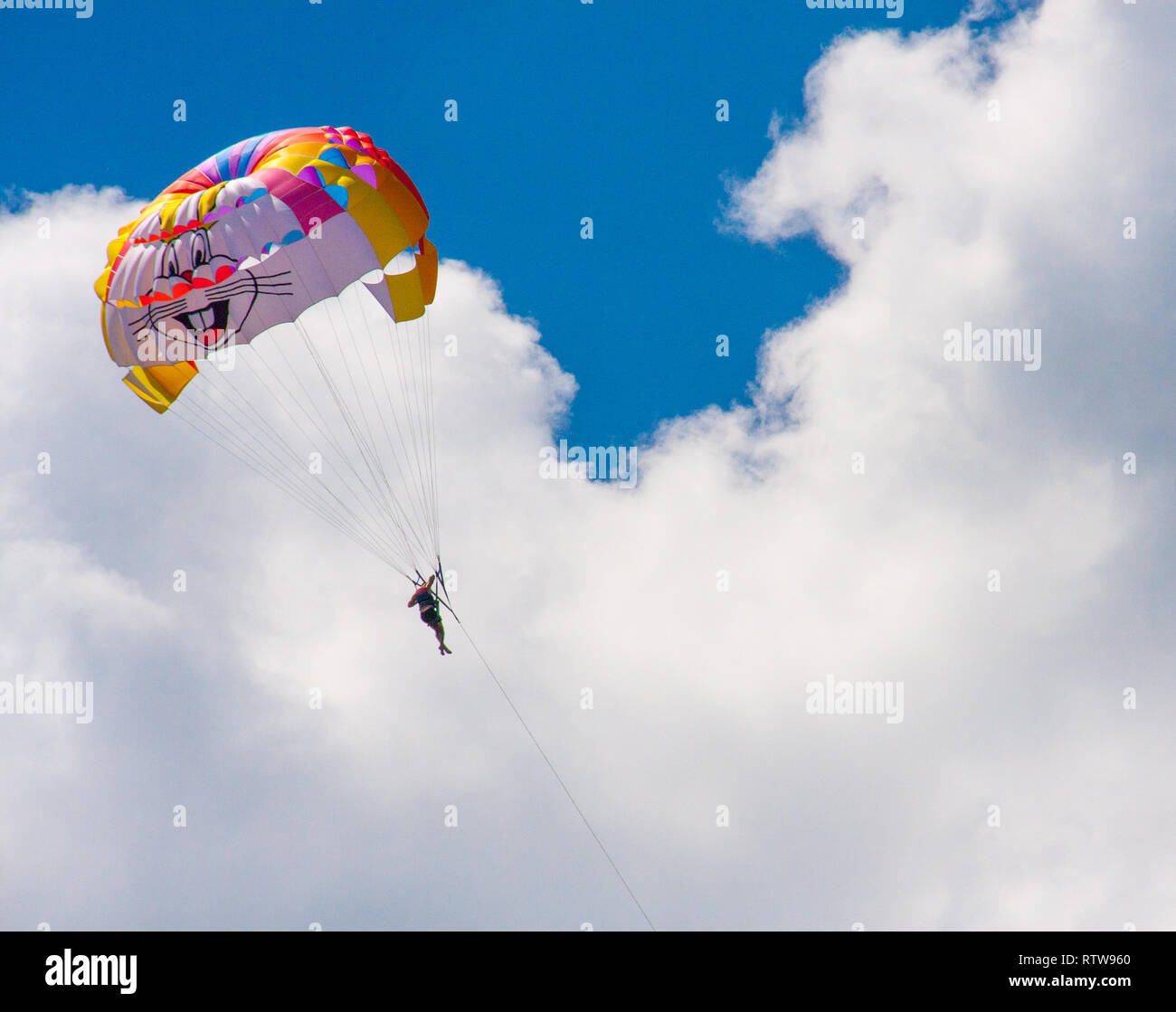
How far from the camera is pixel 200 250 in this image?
26812mm

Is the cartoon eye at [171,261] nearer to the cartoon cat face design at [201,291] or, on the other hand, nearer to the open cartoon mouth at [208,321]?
the cartoon cat face design at [201,291]

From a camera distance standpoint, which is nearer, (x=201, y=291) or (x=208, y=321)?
(x=201, y=291)

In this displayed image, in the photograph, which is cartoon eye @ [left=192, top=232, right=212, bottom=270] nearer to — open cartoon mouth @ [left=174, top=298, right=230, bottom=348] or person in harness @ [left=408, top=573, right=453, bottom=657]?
open cartoon mouth @ [left=174, top=298, right=230, bottom=348]

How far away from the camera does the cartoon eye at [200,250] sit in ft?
87.9

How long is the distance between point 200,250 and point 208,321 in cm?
145

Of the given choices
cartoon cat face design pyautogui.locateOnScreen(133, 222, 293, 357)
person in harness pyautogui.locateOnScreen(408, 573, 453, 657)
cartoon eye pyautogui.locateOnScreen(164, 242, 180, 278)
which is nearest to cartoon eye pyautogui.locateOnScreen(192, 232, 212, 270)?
cartoon cat face design pyautogui.locateOnScreen(133, 222, 293, 357)

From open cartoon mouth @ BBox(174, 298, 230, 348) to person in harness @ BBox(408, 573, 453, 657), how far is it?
20.5ft

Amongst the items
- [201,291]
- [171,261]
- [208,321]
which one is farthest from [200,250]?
[208,321]

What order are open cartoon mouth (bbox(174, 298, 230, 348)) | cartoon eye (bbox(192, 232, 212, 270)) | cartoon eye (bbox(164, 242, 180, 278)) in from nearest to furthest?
cartoon eye (bbox(192, 232, 212, 270)) → cartoon eye (bbox(164, 242, 180, 278)) → open cartoon mouth (bbox(174, 298, 230, 348))

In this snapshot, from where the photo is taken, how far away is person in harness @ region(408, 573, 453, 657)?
26.9 m

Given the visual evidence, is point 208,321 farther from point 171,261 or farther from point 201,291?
point 171,261

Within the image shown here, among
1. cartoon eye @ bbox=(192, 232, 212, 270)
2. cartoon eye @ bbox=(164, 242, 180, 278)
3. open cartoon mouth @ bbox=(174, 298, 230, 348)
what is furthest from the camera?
open cartoon mouth @ bbox=(174, 298, 230, 348)
